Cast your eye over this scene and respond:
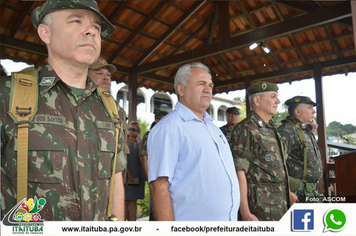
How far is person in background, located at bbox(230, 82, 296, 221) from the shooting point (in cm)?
234

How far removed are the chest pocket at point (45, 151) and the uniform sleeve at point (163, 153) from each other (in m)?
0.68

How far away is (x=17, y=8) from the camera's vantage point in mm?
5168

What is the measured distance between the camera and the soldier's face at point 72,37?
1185 mm

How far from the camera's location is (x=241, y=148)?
2.47 meters

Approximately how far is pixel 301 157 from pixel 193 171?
200cm

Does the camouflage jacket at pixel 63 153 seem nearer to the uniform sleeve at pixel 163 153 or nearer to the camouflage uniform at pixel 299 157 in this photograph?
the uniform sleeve at pixel 163 153

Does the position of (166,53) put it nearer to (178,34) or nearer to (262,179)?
(178,34)

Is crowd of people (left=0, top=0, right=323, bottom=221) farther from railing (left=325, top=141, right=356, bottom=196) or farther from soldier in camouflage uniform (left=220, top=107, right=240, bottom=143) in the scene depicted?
railing (left=325, top=141, right=356, bottom=196)

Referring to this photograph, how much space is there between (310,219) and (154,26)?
5.91 metres

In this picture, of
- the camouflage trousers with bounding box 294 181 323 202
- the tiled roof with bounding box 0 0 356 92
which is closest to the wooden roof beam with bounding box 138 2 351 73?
the tiled roof with bounding box 0 0 356 92

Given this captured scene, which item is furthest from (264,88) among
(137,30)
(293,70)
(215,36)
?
(215,36)

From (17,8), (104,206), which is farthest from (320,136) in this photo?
(17,8)

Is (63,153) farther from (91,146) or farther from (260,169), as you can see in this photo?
(260,169)

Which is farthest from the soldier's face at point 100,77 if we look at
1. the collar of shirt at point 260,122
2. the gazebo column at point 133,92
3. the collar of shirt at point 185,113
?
the gazebo column at point 133,92
